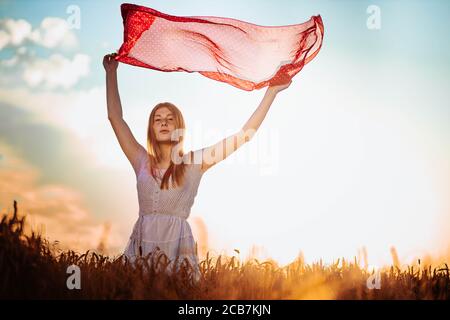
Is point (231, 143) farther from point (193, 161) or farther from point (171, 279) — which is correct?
point (171, 279)

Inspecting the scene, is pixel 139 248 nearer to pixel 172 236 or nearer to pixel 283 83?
pixel 172 236

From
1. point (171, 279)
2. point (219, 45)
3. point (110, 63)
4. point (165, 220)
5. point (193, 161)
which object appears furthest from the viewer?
point (219, 45)

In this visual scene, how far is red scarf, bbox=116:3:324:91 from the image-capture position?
7.06 m

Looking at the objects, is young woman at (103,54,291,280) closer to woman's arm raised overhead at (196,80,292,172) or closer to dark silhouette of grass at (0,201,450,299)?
woman's arm raised overhead at (196,80,292,172)

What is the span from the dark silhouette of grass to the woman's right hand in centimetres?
217

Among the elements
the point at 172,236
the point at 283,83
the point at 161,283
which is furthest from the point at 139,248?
the point at 283,83

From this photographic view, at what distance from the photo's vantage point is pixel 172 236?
5918 millimetres

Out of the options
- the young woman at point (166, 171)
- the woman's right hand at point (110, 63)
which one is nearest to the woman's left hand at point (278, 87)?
the young woman at point (166, 171)

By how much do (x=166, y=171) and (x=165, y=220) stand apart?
1.69ft

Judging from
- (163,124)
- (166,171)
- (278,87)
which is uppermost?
(278,87)

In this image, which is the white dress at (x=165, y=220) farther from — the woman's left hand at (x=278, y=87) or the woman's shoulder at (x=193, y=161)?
the woman's left hand at (x=278, y=87)

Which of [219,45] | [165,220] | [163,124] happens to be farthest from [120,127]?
[219,45]

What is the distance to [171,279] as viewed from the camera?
4953 mm
